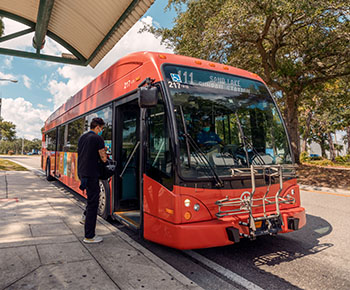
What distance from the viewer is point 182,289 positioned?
3.10m

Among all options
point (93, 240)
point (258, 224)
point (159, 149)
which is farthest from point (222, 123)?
point (93, 240)

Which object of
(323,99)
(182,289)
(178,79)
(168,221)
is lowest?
(182,289)

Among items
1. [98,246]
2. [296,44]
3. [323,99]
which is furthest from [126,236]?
[323,99]

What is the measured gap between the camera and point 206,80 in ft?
14.9

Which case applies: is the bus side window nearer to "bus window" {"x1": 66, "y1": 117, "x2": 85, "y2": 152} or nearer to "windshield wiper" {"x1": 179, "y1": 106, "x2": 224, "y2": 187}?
"windshield wiper" {"x1": 179, "y1": 106, "x2": 224, "y2": 187}

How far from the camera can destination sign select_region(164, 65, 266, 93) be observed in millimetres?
4289

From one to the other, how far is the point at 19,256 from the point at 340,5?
1245 centimetres

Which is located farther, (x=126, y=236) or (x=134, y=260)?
(x=126, y=236)

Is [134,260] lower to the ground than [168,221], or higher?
lower

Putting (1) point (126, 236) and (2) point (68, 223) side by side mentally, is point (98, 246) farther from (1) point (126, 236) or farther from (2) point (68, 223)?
(2) point (68, 223)

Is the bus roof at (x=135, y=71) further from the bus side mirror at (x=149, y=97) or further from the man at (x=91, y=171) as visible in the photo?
the man at (x=91, y=171)

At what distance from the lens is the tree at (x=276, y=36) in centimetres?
1090

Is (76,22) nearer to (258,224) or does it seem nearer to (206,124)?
(206,124)

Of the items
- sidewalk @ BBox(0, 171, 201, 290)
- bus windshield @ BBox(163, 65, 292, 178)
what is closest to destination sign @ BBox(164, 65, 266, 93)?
bus windshield @ BBox(163, 65, 292, 178)
